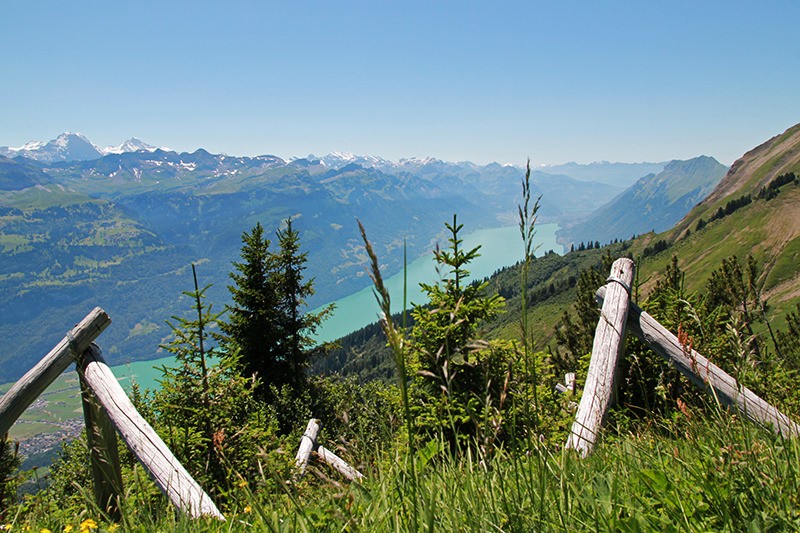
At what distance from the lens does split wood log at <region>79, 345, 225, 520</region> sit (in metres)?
3.57

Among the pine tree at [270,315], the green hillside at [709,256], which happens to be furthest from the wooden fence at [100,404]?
the green hillside at [709,256]

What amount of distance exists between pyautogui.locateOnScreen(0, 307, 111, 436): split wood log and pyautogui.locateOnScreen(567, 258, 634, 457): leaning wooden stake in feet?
14.2

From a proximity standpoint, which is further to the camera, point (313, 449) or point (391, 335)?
point (313, 449)

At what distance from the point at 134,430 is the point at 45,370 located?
104 cm

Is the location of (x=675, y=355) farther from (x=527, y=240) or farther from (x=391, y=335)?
(x=391, y=335)

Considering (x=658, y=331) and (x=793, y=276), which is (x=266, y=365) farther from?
(x=793, y=276)

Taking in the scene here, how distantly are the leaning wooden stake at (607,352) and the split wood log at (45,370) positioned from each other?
431 centimetres

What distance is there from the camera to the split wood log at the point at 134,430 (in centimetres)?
357

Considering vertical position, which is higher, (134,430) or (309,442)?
(134,430)

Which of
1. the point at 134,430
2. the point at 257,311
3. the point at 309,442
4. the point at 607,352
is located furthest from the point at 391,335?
the point at 257,311

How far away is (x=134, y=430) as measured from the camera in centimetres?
382

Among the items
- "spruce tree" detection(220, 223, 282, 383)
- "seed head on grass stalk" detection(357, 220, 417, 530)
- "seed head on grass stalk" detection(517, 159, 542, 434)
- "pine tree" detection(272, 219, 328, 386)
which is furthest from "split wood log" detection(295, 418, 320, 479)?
"pine tree" detection(272, 219, 328, 386)

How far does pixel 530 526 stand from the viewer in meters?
1.40

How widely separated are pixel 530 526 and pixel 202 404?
484 centimetres
